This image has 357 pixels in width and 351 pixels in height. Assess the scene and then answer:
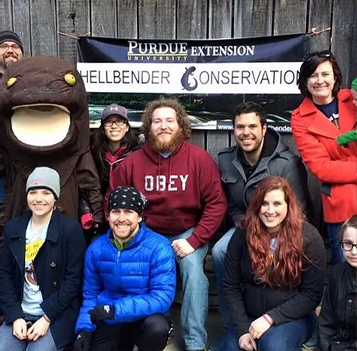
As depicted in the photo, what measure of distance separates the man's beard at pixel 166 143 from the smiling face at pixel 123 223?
53 centimetres

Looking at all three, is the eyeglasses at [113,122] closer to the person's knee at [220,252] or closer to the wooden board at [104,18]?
the wooden board at [104,18]

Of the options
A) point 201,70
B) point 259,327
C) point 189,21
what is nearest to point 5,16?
point 189,21

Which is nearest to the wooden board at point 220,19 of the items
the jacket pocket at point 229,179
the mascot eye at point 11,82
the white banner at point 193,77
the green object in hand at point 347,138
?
the white banner at point 193,77

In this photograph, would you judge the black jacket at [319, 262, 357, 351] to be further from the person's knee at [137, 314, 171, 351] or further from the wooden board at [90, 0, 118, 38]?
the wooden board at [90, 0, 118, 38]

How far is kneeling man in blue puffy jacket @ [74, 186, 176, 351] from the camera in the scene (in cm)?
262

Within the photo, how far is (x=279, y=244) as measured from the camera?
8.43 feet

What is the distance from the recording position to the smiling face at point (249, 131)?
2979 millimetres

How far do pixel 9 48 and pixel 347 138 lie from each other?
6.83ft

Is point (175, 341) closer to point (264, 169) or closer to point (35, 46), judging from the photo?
point (264, 169)

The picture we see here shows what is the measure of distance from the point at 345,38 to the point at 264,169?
107cm

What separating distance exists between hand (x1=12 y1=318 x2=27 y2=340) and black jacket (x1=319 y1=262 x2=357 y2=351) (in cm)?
141

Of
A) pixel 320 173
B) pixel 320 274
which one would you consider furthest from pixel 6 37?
pixel 320 274

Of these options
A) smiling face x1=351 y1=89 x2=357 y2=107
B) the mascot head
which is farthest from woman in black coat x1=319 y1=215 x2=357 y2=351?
the mascot head

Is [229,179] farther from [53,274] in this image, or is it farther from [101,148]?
[53,274]
